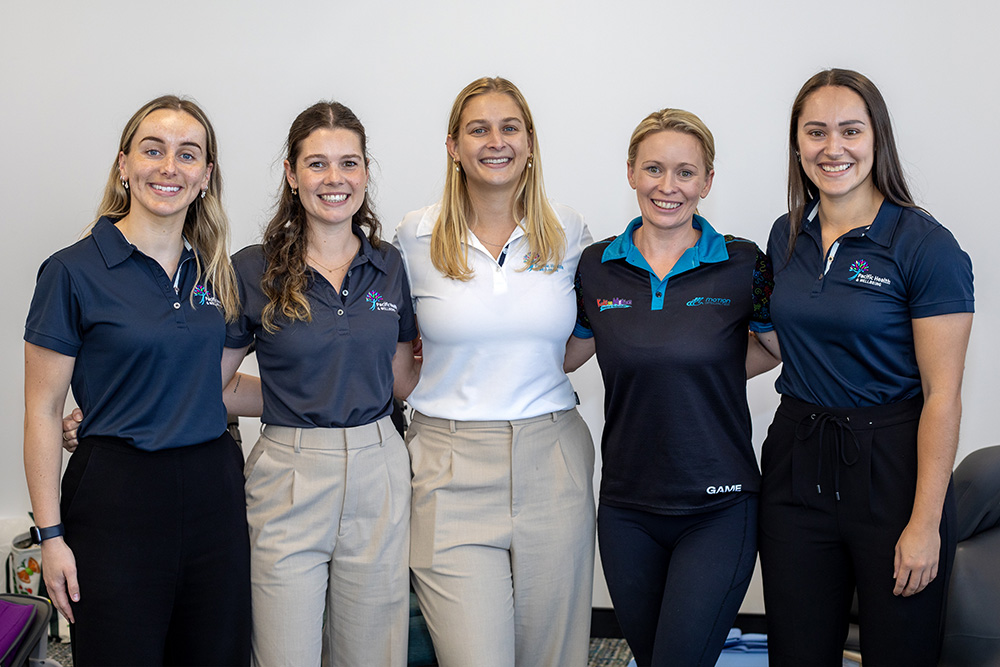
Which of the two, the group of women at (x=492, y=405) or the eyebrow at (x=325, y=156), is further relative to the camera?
the eyebrow at (x=325, y=156)

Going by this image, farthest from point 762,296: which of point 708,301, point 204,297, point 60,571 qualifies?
point 60,571

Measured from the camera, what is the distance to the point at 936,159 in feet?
11.2

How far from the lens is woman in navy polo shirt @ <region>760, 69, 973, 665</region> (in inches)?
75.2

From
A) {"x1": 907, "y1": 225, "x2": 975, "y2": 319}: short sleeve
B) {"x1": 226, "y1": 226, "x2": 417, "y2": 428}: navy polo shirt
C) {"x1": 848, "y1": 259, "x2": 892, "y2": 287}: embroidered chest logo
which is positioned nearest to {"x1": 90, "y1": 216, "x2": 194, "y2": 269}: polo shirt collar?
{"x1": 226, "y1": 226, "x2": 417, "y2": 428}: navy polo shirt

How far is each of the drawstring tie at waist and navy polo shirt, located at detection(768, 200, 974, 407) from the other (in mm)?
41

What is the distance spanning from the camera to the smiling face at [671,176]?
230cm

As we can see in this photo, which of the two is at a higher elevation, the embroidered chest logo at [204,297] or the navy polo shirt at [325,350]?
the embroidered chest logo at [204,297]

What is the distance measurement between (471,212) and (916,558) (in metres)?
1.47

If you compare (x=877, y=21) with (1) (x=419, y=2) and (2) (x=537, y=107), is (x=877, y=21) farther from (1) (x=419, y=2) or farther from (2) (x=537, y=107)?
(1) (x=419, y=2)

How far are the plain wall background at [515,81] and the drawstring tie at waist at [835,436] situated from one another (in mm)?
1584

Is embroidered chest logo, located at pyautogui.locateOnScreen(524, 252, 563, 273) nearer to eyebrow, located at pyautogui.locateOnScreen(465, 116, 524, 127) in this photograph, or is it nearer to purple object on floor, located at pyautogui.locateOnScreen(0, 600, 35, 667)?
eyebrow, located at pyautogui.locateOnScreen(465, 116, 524, 127)

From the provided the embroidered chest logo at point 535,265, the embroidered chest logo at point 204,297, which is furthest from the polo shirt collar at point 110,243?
the embroidered chest logo at point 535,265

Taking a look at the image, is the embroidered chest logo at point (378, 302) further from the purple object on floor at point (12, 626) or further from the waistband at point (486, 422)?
the purple object on floor at point (12, 626)

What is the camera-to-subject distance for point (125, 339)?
1947 mm
